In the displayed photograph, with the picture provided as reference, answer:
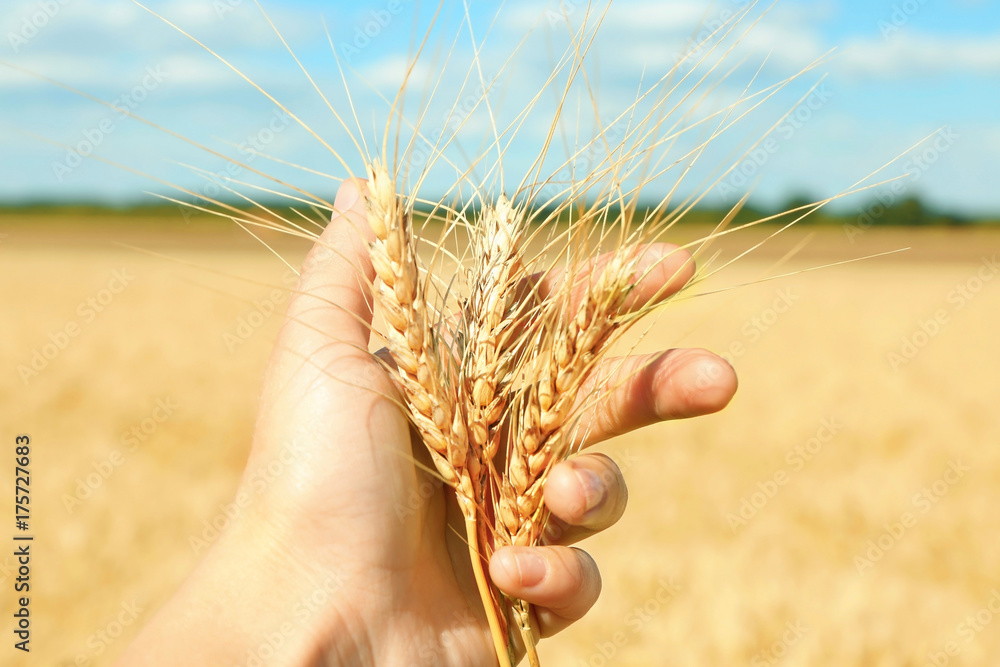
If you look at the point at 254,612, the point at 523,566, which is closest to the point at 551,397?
the point at 523,566

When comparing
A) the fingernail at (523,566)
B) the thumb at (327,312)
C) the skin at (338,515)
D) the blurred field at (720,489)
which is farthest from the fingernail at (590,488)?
the thumb at (327,312)

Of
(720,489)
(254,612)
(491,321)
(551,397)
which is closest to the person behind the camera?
(551,397)

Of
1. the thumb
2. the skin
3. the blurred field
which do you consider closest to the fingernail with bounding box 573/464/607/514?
the skin

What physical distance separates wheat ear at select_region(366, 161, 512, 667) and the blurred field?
27 centimetres

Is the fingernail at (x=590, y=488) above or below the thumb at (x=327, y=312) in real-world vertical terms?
below

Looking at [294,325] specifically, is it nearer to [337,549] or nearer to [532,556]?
[337,549]

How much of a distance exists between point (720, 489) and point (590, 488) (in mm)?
5301

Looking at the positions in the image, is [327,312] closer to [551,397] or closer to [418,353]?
[418,353]

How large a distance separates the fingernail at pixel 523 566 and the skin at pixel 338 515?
0.07 feet

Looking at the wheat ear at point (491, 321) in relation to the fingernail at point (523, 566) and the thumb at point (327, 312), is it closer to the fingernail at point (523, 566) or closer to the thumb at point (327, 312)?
the fingernail at point (523, 566)

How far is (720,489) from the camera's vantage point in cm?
650

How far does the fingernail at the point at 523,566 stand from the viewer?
1.52 m

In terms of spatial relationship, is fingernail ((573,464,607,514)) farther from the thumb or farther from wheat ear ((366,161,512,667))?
the thumb

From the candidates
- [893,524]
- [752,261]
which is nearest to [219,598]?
[893,524]
